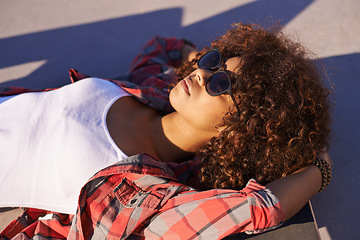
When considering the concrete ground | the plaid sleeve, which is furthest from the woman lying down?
the concrete ground

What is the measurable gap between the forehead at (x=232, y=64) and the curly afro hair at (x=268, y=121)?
3 centimetres

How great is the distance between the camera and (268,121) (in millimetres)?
1487

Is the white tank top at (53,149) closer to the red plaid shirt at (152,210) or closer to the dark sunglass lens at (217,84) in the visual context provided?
the red plaid shirt at (152,210)

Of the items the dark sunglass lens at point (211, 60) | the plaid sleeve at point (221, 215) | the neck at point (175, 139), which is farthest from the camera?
the neck at point (175, 139)

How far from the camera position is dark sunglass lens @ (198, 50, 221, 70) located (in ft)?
5.29

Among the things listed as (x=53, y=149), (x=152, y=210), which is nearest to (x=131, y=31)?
(x=53, y=149)

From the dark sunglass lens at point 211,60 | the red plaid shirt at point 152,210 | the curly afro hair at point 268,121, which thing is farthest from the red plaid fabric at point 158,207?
the dark sunglass lens at point 211,60

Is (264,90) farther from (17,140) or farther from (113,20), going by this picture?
(113,20)

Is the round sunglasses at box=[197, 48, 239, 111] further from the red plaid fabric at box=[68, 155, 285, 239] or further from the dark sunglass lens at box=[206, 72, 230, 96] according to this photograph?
the red plaid fabric at box=[68, 155, 285, 239]

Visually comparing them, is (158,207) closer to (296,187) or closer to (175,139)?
(175,139)

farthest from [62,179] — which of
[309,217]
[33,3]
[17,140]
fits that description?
[33,3]

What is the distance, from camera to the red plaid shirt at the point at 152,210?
130 cm

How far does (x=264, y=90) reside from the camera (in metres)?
1.52

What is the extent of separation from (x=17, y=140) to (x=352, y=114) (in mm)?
2216
